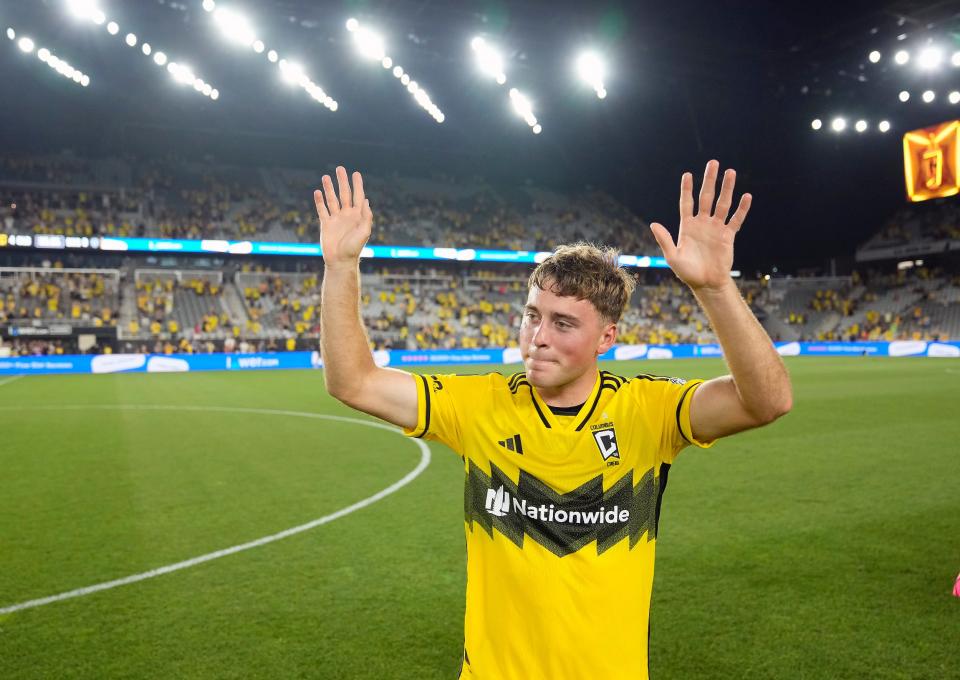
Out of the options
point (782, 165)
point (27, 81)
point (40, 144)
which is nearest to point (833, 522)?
point (782, 165)

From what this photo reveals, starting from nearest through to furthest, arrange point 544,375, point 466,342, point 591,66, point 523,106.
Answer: point 544,375 → point 591,66 → point 523,106 → point 466,342

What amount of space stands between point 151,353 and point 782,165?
109 ft

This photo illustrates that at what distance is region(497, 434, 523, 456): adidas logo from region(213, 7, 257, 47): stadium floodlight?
22676 mm

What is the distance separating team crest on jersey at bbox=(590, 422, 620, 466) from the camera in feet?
6.95

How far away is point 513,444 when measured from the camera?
217cm

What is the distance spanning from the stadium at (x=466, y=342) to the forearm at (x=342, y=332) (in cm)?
2

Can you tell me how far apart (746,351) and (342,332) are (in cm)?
118

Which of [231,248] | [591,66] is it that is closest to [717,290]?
[591,66]

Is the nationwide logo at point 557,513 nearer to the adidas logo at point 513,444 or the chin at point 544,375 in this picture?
the adidas logo at point 513,444

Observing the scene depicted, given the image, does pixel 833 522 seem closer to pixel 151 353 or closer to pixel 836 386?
pixel 836 386

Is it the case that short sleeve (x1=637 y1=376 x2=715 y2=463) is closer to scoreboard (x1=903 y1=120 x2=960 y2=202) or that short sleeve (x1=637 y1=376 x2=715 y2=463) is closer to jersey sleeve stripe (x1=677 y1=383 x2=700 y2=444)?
jersey sleeve stripe (x1=677 y1=383 x2=700 y2=444)

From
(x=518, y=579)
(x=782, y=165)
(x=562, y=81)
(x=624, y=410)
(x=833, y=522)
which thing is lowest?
(x=833, y=522)

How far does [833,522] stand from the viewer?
6605mm

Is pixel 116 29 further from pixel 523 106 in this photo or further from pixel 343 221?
pixel 343 221
